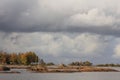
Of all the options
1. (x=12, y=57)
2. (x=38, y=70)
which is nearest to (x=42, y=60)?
(x=12, y=57)

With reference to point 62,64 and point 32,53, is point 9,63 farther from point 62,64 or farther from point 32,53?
point 62,64

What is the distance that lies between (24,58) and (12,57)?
1036cm

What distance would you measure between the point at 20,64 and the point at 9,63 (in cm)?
698

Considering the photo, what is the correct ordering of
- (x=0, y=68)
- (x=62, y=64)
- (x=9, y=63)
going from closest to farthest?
(x=0, y=68) → (x=62, y=64) → (x=9, y=63)

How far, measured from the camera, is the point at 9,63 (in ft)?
648

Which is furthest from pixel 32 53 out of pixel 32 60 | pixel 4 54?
pixel 4 54

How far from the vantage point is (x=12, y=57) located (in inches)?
7451

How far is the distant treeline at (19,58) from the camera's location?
184 m

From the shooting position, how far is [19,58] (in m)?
190

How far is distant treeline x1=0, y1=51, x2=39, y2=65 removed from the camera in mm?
184212

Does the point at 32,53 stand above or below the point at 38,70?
above

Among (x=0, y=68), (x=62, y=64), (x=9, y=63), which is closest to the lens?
(x=0, y=68)

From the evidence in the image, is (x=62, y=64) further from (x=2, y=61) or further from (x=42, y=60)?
(x=2, y=61)

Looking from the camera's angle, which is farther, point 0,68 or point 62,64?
point 62,64
